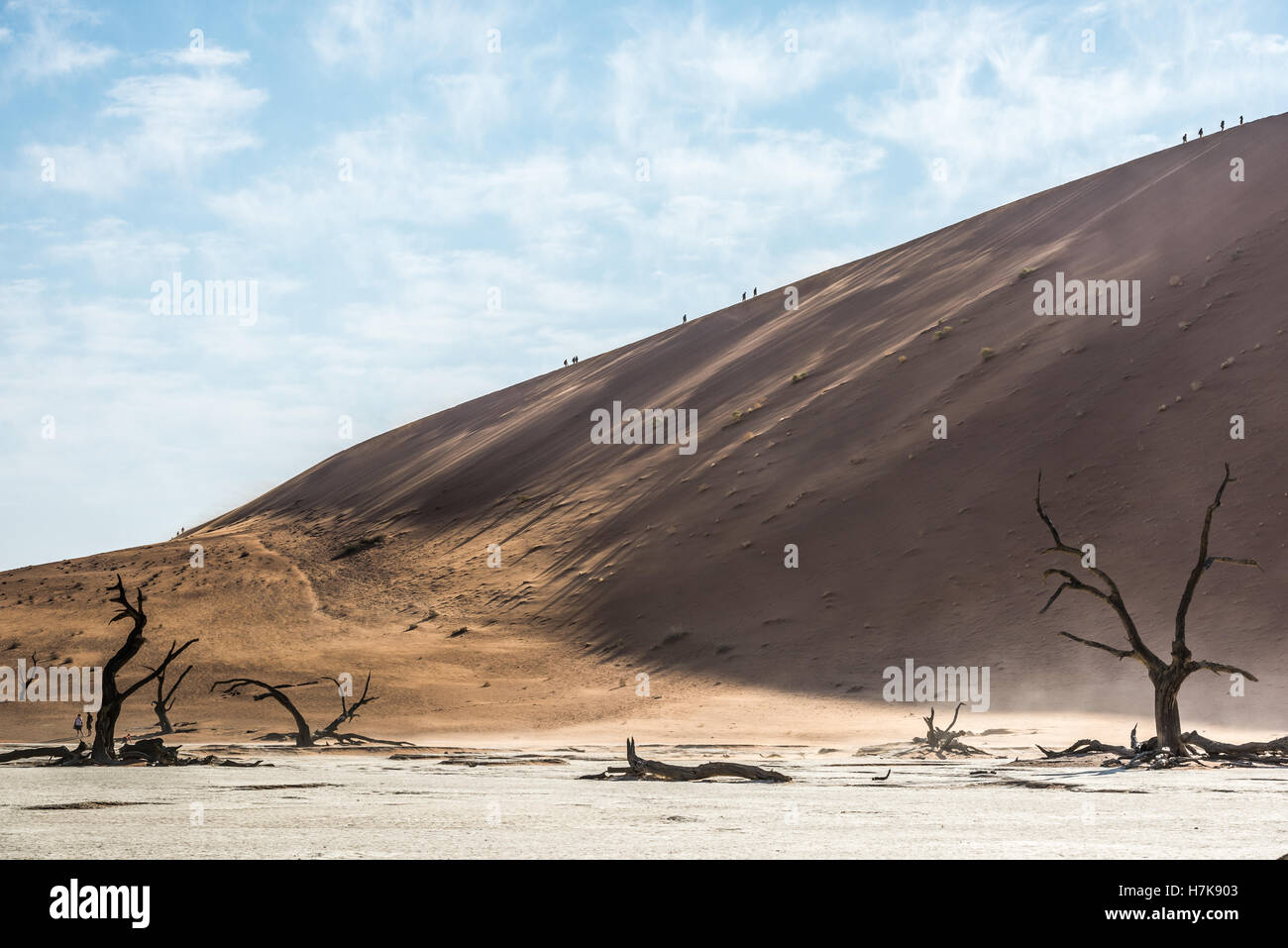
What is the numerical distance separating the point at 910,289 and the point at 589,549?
80.3 ft

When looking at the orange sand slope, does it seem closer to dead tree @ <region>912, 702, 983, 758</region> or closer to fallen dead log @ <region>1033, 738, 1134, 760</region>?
dead tree @ <region>912, 702, 983, 758</region>

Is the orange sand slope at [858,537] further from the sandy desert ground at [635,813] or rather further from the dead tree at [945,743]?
the sandy desert ground at [635,813]

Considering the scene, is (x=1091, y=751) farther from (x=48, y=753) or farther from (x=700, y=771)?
(x=48, y=753)

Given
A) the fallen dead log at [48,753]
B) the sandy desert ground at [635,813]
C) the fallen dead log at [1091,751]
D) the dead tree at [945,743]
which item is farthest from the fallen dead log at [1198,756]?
A: the fallen dead log at [48,753]

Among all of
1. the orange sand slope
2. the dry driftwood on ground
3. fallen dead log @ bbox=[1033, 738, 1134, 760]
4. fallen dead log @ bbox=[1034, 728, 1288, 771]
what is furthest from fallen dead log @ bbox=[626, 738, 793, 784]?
the orange sand slope

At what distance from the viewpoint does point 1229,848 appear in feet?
28.6

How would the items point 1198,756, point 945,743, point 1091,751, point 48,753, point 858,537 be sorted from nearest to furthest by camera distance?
point 1198,756
point 48,753
point 1091,751
point 945,743
point 858,537

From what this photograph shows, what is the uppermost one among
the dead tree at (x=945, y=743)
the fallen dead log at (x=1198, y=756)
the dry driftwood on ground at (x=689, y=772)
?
the dry driftwood on ground at (x=689, y=772)

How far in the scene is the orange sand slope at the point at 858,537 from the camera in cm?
Result: 3572

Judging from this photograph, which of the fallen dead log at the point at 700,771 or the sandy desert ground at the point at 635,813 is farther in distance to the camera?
the fallen dead log at the point at 700,771

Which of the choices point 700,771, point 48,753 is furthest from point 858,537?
point 48,753

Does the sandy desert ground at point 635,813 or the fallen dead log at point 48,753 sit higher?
the sandy desert ground at point 635,813

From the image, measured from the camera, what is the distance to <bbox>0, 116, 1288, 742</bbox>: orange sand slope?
117 ft

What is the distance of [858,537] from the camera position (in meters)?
44.6
